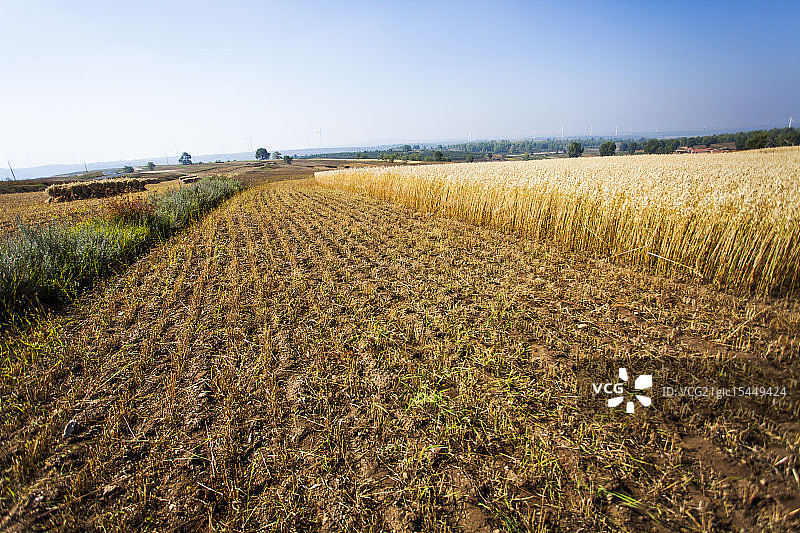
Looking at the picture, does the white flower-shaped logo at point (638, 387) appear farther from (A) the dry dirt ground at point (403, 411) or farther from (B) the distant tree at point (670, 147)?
(B) the distant tree at point (670, 147)

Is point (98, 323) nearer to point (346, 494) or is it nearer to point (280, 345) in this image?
point (280, 345)

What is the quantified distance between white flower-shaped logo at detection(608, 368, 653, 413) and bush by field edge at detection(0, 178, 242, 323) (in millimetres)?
8640

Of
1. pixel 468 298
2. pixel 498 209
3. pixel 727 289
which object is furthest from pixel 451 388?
pixel 498 209

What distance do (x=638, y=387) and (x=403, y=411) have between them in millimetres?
2452

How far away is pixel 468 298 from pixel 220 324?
13.5 ft

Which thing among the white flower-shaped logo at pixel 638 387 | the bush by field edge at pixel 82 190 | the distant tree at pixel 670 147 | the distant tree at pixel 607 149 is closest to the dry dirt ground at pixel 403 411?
the white flower-shaped logo at pixel 638 387

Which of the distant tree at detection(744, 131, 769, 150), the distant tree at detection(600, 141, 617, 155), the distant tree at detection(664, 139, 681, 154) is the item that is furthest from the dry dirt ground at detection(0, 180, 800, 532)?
the distant tree at detection(600, 141, 617, 155)

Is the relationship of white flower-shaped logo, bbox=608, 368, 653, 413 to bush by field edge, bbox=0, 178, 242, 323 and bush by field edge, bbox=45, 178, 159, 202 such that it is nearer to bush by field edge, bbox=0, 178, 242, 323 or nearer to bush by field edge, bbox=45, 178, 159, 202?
bush by field edge, bbox=0, 178, 242, 323

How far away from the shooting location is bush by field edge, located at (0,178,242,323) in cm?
607

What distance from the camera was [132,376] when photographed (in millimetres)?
4078

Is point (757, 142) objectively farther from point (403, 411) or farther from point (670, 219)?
point (403, 411)

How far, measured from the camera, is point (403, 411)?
3363mm

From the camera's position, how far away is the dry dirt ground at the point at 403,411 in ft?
7.91

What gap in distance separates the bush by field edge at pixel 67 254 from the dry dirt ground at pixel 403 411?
787mm
